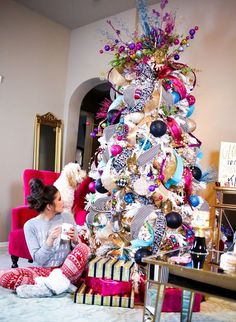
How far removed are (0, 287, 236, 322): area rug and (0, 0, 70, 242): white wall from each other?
2.24 m

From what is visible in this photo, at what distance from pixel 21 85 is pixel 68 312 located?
3.27 metres

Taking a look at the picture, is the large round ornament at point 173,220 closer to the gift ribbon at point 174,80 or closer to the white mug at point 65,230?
the white mug at point 65,230

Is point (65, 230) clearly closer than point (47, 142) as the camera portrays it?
Yes

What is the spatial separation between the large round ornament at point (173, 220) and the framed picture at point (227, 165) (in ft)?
2.69

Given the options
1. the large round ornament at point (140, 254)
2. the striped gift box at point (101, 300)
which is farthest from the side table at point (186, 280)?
the large round ornament at point (140, 254)

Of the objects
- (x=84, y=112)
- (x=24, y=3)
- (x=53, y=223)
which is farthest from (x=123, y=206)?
(x=84, y=112)

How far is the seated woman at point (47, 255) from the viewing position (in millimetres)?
2523

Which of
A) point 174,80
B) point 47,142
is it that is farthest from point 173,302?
point 47,142

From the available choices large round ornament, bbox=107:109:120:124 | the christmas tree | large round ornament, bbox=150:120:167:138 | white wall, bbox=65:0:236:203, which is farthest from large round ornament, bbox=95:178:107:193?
white wall, bbox=65:0:236:203

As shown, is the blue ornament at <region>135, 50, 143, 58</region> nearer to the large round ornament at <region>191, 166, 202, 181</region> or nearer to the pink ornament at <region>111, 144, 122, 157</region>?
the pink ornament at <region>111, 144, 122, 157</region>

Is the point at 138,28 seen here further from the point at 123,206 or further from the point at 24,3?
the point at 123,206

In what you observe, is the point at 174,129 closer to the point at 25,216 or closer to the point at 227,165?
the point at 227,165

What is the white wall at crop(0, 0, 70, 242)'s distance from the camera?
180 inches

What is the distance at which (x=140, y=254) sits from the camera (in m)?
2.62
